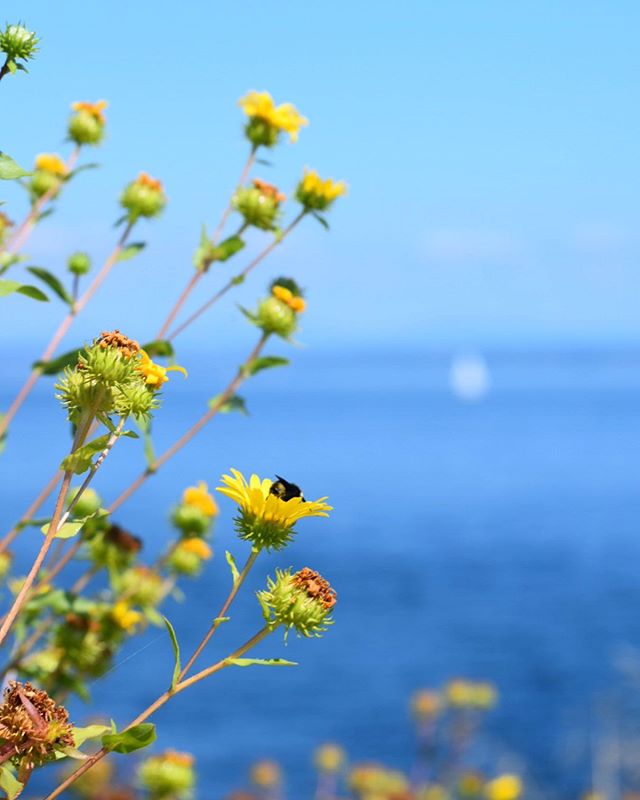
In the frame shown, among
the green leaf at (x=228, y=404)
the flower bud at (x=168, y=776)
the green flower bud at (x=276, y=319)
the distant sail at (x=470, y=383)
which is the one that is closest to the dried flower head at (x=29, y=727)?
the flower bud at (x=168, y=776)

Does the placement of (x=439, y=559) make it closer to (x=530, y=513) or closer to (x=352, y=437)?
(x=530, y=513)

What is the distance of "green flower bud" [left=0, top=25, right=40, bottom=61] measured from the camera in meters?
1.90

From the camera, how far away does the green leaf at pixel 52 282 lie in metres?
3.11

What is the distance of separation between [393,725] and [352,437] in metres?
54.8

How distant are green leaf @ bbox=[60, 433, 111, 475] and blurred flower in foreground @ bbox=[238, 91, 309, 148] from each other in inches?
95.2

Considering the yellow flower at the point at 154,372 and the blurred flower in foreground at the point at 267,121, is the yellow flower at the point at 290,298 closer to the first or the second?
the blurred flower in foreground at the point at 267,121

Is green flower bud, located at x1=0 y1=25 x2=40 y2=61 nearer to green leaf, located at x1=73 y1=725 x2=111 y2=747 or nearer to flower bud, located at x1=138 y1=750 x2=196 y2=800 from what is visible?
green leaf, located at x1=73 y1=725 x2=111 y2=747

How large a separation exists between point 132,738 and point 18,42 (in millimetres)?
1233

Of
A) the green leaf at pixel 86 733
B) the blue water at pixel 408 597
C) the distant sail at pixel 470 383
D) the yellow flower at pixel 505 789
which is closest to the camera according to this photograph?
the green leaf at pixel 86 733

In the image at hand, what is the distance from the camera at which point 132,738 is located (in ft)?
4.53

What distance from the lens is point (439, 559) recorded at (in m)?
33.4

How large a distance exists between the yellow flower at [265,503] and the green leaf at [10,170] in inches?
22.6

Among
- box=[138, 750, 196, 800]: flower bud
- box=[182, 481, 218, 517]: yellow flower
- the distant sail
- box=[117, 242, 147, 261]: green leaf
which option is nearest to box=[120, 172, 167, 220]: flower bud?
box=[117, 242, 147, 261]: green leaf

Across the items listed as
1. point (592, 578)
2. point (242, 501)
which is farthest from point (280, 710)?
point (242, 501)
